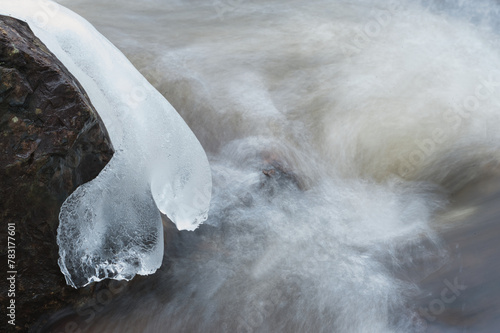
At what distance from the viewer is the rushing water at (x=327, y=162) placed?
284cm

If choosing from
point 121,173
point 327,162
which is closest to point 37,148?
point 121,173

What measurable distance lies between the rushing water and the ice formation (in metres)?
0.32

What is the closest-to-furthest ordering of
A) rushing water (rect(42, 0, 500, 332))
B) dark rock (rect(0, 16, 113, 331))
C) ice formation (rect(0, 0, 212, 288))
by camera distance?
dark rock (rect(0, 16, 113, 331)) < ice formation (rect(0, 0, 212, 288)) < rushing water (rect(42, 0, 500, 332))

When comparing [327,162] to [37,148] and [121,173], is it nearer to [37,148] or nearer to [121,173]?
[121,173]

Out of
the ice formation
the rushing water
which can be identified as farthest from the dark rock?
the rushing water

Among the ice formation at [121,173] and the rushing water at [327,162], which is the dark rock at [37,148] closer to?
the ice formation at [121,173]

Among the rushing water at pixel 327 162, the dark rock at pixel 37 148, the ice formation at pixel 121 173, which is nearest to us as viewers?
the dark rock at pixel 37 148

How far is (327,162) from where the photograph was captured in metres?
3.89

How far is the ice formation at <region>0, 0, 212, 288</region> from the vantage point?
266 centimetres

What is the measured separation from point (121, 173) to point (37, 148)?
1.47ft

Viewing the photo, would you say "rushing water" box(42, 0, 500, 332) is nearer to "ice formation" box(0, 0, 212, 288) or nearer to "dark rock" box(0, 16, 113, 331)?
"ice formation" box(0, 0, 212, 288)

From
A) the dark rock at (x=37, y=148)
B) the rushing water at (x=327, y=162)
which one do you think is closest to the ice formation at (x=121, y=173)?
the dark rock at (x=37, y=148)

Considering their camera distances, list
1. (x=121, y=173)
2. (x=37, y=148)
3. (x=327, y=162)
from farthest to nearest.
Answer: (x=327, y=162) < (x=121, y=173) < (x=37, y=148)

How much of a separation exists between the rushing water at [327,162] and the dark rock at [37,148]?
1.52ft
